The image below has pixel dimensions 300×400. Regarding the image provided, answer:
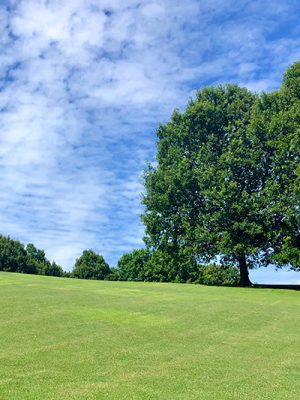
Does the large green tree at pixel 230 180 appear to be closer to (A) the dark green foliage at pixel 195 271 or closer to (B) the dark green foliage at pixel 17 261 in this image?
(A) the dark green foliage at pixel 195 271

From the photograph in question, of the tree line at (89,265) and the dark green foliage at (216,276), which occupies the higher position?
the tree line at (89,265)

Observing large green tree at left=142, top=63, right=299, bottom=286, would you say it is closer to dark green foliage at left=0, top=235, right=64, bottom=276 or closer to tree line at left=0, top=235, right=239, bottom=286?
tree line at left=0, top=235, right=239, bottom=286

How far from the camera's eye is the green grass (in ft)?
33.9

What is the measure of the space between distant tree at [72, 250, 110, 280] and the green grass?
8802 centimetres

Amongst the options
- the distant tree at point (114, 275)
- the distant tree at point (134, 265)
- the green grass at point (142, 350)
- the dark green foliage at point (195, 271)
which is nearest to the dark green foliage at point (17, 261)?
the distant tree at point (114, 275)

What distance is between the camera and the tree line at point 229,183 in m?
42.6

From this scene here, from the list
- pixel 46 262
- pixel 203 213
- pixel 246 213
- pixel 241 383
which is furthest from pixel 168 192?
pixel 46 262

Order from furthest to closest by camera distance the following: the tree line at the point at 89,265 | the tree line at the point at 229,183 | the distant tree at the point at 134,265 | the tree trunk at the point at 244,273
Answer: the distant tree at the point at 134,265
the tree line at the point at 89,265
the tree trunk at the point at 244,273
the tree line at the point at 229,183

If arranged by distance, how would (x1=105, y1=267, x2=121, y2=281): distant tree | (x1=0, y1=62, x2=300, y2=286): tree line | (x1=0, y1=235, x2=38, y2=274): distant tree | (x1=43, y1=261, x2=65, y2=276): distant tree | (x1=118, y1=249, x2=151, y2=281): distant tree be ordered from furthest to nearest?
(x1=43, y1=261, x2=65, y2=276): distant tree, (x1=105, y1=267, x2=121, y2=281): distant tree, (x1=118, y1=249, x2=151, y2=281): distant tree, (x1=0, y1=235, x2=38, y2=274): distant tree, (x1=0, y1=62, x2=300, y2=286): tree line

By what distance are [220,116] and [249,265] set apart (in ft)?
55.1

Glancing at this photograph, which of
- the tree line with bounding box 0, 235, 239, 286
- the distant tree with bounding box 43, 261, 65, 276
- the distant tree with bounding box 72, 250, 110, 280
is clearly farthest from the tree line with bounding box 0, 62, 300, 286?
the distant tree with bounding box 43, 261, 65, 276

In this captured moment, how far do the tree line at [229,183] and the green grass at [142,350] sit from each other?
20.2 meters

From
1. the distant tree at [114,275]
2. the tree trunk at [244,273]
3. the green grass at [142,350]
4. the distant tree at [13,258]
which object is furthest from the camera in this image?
the distant tree at [114,275]

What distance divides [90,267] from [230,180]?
2867 inches
